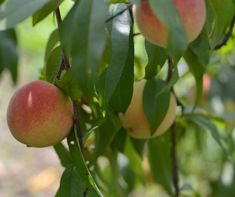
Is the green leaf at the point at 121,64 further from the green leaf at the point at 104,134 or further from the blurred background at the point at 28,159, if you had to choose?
the blurred background at the point at 28,159

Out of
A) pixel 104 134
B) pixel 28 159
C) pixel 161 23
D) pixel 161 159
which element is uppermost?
pixel 161 23

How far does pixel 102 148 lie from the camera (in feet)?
3.65

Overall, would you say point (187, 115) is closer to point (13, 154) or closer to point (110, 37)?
point (110, 37)

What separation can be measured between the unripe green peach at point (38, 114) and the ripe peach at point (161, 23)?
6.8 inches

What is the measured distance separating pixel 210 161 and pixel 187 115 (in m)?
1.01

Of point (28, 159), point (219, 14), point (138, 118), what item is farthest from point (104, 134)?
point (28, 159)

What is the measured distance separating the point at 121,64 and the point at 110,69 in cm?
2

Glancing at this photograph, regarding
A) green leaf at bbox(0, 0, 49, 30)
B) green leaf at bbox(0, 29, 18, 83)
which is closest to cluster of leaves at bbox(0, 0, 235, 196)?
green leaf at bbox(0, 0, 49, 30)

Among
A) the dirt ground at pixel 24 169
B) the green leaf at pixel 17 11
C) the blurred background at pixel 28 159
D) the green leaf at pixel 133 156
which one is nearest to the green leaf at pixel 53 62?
the green leaf at pixel 17 11

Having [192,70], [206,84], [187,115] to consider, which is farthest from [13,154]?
[192,70]

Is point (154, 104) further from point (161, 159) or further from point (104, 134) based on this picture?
point (161, 159)

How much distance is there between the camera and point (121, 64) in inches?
35.6

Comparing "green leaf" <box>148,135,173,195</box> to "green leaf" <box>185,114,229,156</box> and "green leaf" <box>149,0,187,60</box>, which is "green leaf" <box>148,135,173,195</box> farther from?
"green leaf" <box>149,0,187,60</box>

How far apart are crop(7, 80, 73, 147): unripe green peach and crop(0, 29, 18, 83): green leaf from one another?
26.5 inches
